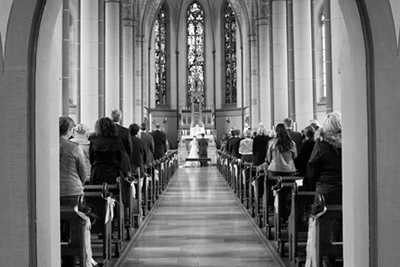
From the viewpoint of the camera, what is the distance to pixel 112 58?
71.4 feet

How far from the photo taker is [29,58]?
3.96m

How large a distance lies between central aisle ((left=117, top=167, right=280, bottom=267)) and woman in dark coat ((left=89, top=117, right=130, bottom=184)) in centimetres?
109

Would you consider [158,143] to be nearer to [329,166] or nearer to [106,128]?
[106,128]

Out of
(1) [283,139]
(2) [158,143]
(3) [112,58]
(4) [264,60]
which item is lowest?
(2) [158,143]

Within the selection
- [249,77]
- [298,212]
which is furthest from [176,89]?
[298,212]

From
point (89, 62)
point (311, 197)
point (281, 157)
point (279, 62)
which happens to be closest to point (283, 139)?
point (281, 157)

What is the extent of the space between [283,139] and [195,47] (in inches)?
1198

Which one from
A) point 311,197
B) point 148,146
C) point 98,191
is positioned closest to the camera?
point 311,197

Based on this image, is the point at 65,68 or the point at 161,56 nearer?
the point at 65,68

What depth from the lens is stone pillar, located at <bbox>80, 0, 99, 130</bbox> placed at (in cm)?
1817

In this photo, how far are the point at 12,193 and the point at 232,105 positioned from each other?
3444cm

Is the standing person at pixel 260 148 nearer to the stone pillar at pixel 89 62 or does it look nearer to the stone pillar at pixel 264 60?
the stone pillar at pixel 89 62

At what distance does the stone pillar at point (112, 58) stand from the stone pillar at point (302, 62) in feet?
22.8

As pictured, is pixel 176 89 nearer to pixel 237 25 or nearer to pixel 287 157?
pixel 237 25
